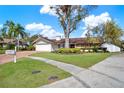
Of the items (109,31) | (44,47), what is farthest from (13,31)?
(109,31)

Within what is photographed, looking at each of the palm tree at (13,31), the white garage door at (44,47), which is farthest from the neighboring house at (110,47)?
the palm tree at (13,31)

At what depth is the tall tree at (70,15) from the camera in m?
30.2

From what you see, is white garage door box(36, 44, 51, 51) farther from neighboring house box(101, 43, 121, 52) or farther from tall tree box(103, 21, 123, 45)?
tall tree box(103, 21, 123, 45)

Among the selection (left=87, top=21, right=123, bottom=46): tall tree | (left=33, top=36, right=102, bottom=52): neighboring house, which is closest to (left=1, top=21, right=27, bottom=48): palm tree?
(left=33, top=36, right=102, bottom=52): neighboring house

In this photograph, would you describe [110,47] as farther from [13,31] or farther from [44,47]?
[13,31]

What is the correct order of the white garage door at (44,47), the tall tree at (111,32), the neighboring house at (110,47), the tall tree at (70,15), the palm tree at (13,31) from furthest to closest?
the palm tree at (13,31) < the neighboring house at (110,47) < the tall tree at (111,32) < the white garage door at (44,47) < the tall tree at (70,15)

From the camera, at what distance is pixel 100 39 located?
41.4 meters

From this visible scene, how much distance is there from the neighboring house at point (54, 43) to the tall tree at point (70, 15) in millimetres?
7798

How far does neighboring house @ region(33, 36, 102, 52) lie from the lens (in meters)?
37.7

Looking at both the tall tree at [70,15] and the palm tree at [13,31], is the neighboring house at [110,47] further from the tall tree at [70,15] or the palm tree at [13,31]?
the palm tree at [13,31]

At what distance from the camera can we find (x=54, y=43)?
3897 cm

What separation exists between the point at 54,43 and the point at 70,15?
9.84m
